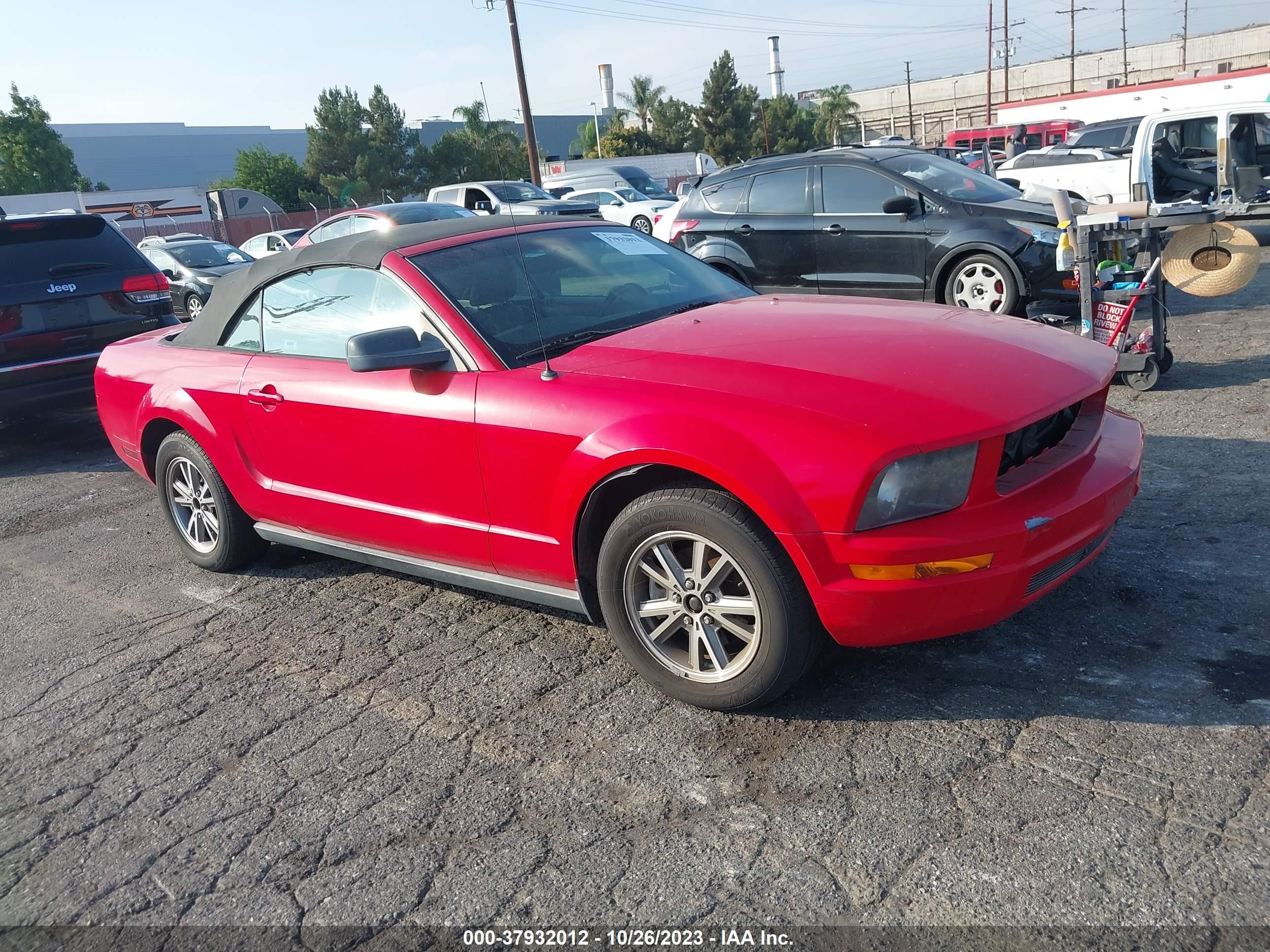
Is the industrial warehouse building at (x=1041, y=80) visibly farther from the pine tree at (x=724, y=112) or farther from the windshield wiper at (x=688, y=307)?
the windshield wiper at (x=688, y=307)

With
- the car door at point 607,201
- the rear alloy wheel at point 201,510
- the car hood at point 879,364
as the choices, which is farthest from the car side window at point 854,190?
the car door at point 607,201

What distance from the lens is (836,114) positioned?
81.6m

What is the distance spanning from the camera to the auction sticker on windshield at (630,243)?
4.57m

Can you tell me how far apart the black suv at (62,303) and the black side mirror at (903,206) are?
607 cm

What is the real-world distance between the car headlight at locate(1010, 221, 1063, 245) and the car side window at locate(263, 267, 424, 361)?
578 centimetres

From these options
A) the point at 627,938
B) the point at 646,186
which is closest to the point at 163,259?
the point at 646,186

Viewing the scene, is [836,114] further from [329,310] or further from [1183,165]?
[329,310]

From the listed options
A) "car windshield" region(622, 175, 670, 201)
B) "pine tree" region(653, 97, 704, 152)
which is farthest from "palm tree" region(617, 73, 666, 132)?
"car windshield" region(622, 175, 670, 201)

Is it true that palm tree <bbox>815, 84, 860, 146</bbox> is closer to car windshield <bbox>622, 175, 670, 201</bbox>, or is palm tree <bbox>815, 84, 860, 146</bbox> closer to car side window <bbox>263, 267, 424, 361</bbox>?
car windshield <bbox>622, 175, 670, 201</bbox>

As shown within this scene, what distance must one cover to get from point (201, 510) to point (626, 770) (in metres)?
3.03

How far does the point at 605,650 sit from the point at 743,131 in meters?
66.7

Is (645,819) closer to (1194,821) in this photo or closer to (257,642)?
(1194,821)

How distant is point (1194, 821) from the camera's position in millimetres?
2494

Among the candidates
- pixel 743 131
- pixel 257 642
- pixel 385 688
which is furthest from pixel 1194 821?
pixel 743 131
